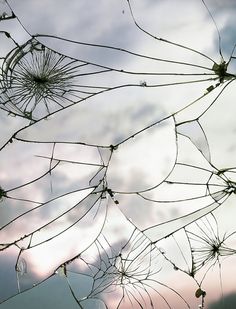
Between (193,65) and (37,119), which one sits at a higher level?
(37,119)

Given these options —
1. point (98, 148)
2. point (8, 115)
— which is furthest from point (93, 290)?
point (8, 115)

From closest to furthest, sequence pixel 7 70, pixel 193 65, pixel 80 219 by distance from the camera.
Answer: pixel 193 65 → pixel 7 70 → pixel 80 219

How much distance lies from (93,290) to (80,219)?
0.19 meters

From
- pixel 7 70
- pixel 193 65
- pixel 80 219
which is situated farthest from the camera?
pixel 80 219

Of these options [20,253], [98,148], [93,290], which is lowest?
[93,290]

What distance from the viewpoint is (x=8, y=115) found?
3.84 ft

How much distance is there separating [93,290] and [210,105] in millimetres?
580

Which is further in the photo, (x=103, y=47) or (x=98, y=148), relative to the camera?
(x=98, y=148)

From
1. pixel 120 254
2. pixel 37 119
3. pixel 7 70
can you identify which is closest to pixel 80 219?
pixel 120 254

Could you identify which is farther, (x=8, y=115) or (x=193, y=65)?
(x=8, y=115)

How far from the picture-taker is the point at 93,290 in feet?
4.11

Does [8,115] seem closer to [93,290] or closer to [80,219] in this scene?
[80,219]

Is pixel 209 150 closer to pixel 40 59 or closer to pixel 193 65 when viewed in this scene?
pixel 193 65

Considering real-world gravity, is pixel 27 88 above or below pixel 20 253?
above
